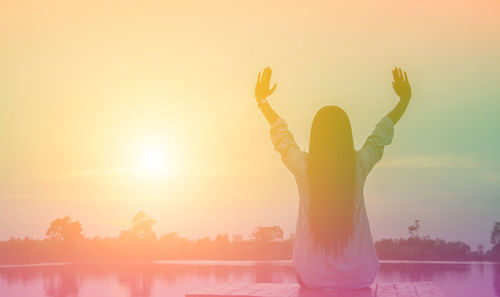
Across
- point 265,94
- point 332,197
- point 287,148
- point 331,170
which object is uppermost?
point 265,94

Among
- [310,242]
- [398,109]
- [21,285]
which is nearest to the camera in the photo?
[310,242]

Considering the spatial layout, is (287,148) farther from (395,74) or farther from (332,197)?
(395,74)

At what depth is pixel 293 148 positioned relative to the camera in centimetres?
766

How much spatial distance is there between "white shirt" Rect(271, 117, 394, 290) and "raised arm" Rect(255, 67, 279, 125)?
291 millimetres

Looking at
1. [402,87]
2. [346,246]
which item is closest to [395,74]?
[402,87]

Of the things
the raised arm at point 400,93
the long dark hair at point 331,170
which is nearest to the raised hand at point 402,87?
the raised arm at point 400,93

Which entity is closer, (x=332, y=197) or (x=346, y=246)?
(x=332, y=197)

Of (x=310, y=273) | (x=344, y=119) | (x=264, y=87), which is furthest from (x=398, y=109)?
(x=310, y=273)

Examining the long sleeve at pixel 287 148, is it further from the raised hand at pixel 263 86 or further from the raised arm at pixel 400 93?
the raised arm at pixel 400 93

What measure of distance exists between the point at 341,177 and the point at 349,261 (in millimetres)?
1257

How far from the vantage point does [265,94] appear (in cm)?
815

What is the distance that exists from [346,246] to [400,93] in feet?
8.34

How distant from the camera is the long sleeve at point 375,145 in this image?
24.6 ft

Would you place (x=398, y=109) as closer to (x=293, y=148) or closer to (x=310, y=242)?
(x=293, y=148)
